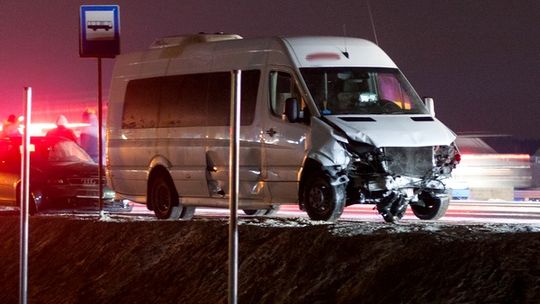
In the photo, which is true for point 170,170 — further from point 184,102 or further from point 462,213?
point 462,213

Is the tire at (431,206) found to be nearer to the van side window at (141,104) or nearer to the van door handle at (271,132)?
the van door handle at (271,132)

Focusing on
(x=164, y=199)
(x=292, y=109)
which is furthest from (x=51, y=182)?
(x=292, y=109)

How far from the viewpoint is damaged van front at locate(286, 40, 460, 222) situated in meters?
15.8

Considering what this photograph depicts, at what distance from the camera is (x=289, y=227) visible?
13273 mm

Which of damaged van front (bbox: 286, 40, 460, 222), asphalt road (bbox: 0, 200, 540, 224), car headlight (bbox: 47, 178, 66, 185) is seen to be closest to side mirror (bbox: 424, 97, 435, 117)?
damaged van front (bbox: 286, 40, 460, 222)

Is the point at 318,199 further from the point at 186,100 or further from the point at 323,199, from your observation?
the point at 186,100

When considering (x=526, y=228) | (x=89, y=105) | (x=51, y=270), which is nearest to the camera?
(x=526, y=228)

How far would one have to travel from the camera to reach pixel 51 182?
2314 centimetres

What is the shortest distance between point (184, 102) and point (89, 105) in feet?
65.7

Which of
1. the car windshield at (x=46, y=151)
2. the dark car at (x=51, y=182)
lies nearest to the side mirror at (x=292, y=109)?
the dark car at (x=51, y=182)

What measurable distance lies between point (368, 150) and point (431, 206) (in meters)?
1.88

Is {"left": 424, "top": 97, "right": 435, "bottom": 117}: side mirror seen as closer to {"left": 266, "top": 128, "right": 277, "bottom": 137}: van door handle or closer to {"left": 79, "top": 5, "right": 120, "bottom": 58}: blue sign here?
{"left": 266, "top": 128, "right": 277, "bottom": 137}: van door handle

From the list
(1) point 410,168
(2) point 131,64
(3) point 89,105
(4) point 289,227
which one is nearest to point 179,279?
(4) point 289,227

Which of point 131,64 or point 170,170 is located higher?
point 131,64
